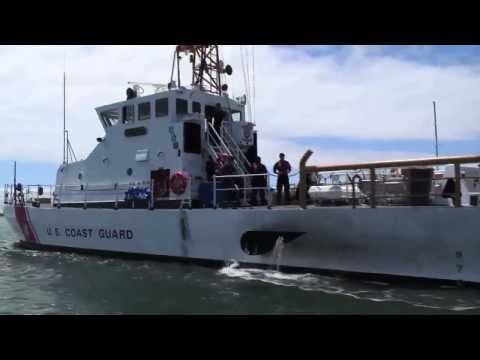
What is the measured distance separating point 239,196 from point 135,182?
3187mm

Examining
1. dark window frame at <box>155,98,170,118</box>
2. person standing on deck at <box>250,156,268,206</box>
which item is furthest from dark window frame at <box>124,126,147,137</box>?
person standing on deck at <box>250,156,268,206</box>

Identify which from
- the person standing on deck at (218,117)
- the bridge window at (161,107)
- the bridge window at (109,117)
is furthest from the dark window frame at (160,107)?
the bridge window at (109,117)

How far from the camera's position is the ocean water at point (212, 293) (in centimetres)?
671

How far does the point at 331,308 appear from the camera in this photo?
6.72 m

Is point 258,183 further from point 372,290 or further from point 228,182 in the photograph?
point 372,290

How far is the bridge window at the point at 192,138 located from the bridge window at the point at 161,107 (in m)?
0.83

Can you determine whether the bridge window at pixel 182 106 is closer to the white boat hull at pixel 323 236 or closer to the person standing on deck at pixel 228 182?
the person standing on deck at pixel 228 182

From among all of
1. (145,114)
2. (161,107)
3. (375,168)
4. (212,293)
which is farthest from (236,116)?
(212,293)

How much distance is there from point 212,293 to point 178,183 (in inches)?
160

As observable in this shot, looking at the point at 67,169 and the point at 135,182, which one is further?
the point at 67,169

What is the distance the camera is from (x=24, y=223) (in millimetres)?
15031

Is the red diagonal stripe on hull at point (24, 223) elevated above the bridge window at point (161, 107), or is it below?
below
